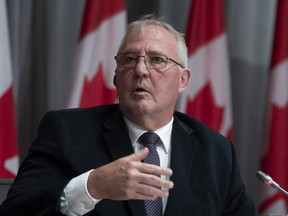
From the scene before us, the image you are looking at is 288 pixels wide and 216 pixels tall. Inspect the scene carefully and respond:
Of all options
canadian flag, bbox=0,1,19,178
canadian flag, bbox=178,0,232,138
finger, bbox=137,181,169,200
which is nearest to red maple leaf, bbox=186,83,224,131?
canadian flag, bbox=178,0,232,138

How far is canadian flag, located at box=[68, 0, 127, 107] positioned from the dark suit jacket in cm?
144

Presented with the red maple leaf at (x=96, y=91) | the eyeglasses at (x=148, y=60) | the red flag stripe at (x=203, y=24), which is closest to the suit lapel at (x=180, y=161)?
the eyeglasses at (x=148, y=60)

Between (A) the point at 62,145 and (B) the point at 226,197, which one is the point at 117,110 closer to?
(A) the point at 62,145

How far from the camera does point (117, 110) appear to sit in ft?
7.79

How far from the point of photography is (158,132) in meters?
2.34

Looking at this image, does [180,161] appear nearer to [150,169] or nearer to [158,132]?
[158,132]

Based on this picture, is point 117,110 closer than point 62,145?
No

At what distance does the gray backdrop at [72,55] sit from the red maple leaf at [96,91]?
1.57 feet

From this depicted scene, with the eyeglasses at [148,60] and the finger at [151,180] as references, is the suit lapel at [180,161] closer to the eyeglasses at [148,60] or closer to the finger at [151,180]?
the eyeglasses at [148,60]

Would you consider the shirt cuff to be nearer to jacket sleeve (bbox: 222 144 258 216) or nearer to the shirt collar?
the shirt collar

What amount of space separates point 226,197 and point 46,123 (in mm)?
776

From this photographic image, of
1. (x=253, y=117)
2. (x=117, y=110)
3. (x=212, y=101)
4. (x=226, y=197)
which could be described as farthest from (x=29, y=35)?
(x=226, y=197)

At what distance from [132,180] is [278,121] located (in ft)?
8.10

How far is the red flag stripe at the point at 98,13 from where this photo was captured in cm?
388
